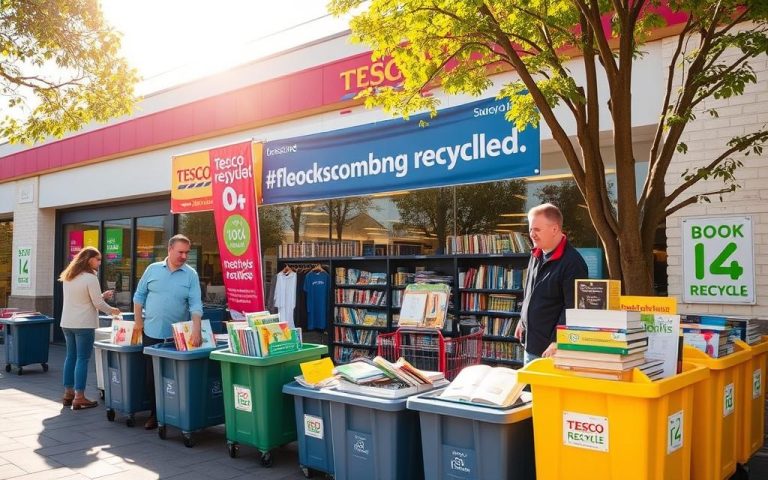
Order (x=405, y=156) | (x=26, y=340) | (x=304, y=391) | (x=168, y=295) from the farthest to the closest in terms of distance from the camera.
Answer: (x=26, y=340) < (x=405, y=156) < (x=168, y=295) < (x=304, y=391)

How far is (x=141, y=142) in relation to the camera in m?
12.1

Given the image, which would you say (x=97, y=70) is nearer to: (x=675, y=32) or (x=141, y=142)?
(x=141, y=142)

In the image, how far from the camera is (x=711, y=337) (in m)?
3.76

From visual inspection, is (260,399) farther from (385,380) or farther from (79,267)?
(79,267)

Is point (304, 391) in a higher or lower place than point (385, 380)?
lower

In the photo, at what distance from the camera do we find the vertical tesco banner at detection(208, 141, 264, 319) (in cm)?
784

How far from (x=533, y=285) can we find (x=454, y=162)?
93.1 inches

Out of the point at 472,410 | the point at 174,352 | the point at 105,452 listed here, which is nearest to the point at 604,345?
the point at 472,410

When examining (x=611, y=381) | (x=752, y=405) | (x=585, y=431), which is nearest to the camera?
(x=611, y=381)

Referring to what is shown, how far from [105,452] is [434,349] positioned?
3.49 meters

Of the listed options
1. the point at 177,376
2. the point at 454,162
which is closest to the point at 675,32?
the point at 454,162

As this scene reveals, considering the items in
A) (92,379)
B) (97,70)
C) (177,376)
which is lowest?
(92,379)

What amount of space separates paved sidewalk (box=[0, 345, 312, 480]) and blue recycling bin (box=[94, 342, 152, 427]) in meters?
0.21

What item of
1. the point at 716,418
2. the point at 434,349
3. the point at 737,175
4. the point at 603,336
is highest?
the point at 737,175
